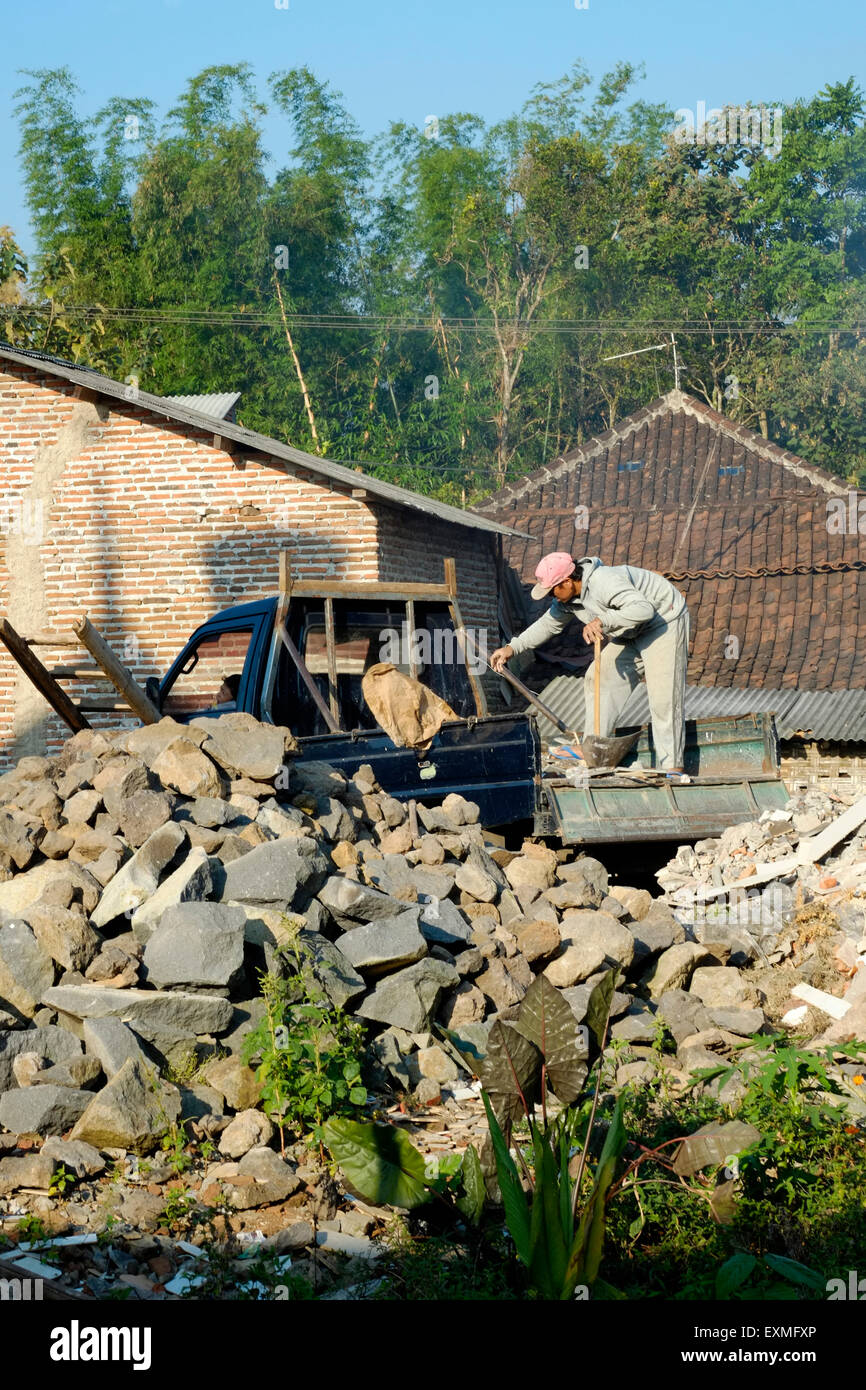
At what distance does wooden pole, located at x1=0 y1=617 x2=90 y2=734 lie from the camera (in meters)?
8.34

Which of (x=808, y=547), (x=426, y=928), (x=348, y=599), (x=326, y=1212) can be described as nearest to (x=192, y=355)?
(x=808, y=547)

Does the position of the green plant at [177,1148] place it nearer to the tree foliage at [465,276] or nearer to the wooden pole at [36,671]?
the wooden pole at [36,671]

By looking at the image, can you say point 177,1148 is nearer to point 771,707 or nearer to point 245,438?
point 245,438

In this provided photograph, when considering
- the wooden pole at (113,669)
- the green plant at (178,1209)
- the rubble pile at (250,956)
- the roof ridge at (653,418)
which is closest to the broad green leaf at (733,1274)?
the rubble pile at (250,956)

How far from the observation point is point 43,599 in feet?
45.9

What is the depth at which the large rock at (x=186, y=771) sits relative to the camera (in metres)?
7.18

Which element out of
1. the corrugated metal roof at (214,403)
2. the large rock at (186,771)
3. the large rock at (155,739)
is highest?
the corrugated metal roof at (214,403)

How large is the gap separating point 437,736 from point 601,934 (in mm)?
1839

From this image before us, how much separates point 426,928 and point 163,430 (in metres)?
8.44

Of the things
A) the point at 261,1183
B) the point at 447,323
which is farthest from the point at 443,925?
the point at 447,323

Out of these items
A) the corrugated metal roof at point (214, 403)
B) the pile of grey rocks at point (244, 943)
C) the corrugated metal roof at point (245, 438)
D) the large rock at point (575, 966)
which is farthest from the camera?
the corrugated metal roof at point (214, 403)

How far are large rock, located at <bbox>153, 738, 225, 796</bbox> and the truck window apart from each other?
1.25 m

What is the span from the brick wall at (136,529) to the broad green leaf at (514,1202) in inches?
381

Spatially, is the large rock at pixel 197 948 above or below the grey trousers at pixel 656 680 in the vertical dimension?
below
